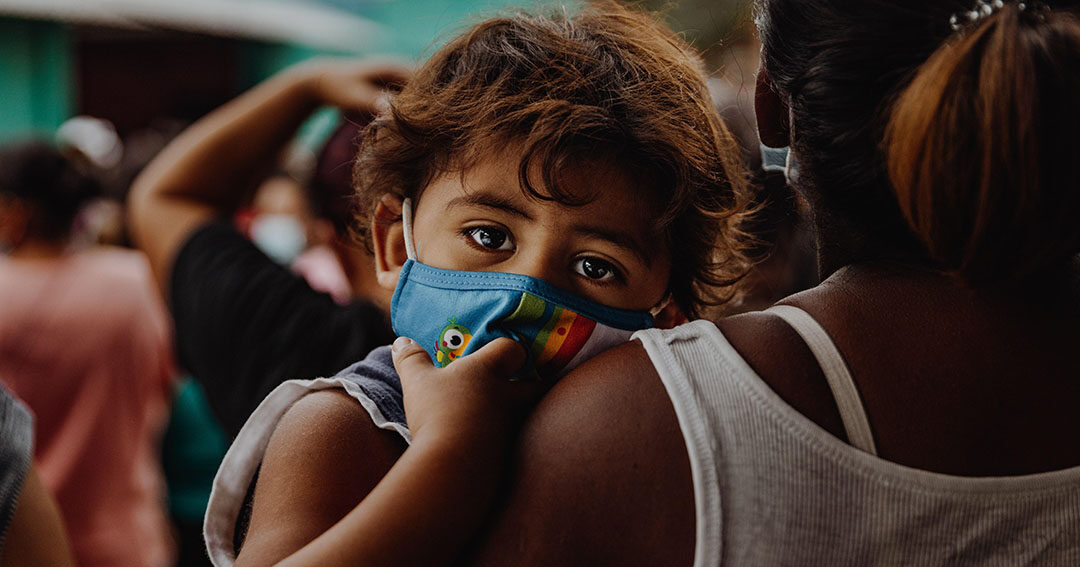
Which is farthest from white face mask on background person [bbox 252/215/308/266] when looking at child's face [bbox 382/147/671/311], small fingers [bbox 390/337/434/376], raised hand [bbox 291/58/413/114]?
small fingers [bbox 390/337/434/376]

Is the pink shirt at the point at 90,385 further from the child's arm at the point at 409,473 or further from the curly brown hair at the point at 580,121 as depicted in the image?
the child's arm at the point at 409,473

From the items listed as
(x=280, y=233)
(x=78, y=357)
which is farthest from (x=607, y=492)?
(x=280, y=233)

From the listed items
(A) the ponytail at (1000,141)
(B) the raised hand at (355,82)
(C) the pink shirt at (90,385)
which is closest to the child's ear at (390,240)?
(B) the raised hand at (355,82)

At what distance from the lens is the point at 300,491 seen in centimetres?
131

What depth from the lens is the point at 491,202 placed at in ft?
5.14

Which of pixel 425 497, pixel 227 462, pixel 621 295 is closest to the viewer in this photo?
pixel 425 497

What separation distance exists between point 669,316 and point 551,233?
0.46 meters

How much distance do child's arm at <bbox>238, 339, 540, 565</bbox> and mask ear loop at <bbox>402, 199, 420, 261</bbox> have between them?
0.90ft

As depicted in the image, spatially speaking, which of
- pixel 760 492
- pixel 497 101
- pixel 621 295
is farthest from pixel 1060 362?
pixel 497 101

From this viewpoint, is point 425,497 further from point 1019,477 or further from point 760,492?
point 1019,477

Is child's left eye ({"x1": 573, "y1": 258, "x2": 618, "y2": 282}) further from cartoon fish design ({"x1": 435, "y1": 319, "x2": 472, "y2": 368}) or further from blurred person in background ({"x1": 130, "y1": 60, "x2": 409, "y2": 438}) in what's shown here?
blurred person in background ({"x1": 130, "y1": 60, "x2": 409, "y2": 438})

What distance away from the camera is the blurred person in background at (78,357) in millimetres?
4082

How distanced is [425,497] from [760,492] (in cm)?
37

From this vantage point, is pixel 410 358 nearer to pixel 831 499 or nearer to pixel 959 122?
pixel 831 499
